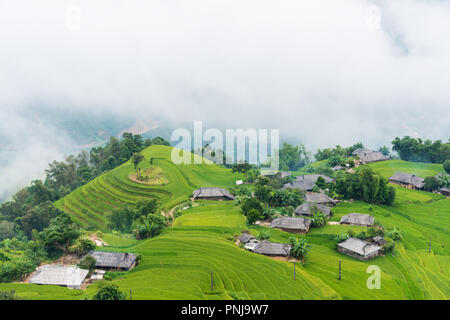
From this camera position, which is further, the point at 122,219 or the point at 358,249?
the point at 122,219

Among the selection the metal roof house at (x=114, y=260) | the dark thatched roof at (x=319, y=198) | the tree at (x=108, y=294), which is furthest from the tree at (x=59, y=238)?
the dark thatched roof at (x=319, y=198)

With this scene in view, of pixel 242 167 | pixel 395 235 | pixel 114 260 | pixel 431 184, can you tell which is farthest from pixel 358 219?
pixel 242 167

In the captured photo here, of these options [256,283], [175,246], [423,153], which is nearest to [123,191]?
[175,246]

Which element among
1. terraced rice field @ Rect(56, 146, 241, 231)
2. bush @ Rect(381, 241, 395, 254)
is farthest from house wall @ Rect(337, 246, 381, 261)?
terraced rice field @ Rect(56, 146, 241, 231)

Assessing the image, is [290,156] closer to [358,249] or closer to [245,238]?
[245,238]

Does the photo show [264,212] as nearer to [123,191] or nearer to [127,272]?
[127,272]

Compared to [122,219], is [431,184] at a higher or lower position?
higher
